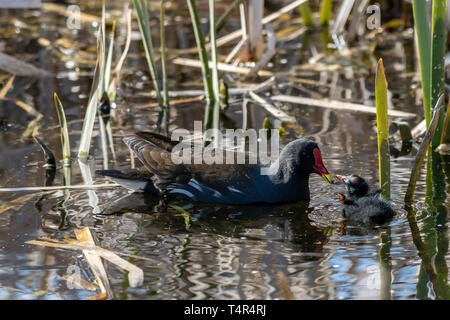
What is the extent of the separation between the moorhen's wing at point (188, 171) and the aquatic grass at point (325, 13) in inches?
161

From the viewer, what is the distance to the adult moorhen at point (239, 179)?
169 inches

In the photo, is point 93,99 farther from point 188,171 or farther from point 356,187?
point 356,187

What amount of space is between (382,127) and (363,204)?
1.26 feet

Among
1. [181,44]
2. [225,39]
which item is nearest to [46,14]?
[181,44]

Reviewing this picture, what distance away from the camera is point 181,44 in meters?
7.91

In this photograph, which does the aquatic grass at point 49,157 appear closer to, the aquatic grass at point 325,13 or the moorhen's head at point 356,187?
the moorhen's head at point 356,187

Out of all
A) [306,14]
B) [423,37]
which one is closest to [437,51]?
[423,37]

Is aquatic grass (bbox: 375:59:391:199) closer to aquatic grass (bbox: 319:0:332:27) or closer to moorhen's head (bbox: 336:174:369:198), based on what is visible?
moorhen's head (bbox: 336:174:369:198)

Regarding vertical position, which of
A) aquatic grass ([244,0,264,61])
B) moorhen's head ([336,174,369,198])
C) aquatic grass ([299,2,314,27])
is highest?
aquatic grass ([299,2,314,27])

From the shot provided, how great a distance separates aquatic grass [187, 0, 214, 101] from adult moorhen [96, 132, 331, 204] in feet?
4.91

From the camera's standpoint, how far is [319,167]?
431cm

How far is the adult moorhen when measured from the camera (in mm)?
4285

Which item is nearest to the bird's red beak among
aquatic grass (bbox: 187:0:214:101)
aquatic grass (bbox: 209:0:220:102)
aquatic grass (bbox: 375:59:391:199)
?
aquatic grass (bbox: 375:59:391:199)
